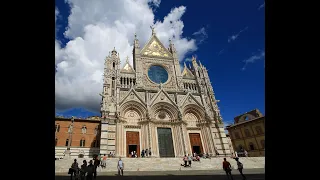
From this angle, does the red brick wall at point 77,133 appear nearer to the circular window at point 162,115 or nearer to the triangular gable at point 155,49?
the circular window at point 162,115

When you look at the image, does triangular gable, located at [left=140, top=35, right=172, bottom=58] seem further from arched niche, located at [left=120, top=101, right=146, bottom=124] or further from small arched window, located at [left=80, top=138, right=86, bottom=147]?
small arched window, located at [left=80, top=138, right=86, bottom=147]

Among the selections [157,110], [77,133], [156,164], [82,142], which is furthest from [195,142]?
[77,133]

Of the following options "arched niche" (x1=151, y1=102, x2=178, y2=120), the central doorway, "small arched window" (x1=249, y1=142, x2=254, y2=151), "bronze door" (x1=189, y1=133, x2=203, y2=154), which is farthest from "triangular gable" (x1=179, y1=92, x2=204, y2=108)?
"small arched window" (x1=249, y1=142, x2=254, y2=151)

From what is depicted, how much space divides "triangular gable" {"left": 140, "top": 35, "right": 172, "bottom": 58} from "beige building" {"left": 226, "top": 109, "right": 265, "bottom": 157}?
67.3 feet

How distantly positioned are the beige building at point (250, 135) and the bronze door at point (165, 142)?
13209 mm

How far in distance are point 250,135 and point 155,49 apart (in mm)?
24785

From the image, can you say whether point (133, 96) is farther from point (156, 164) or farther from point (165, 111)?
point (156, 164)

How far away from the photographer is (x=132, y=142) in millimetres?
24672
